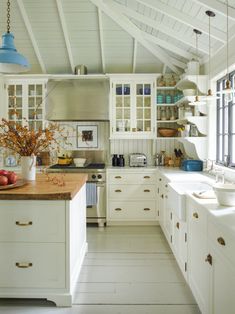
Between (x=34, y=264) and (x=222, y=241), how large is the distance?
1.52m

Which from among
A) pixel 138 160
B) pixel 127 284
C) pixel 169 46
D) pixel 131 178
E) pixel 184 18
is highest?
pixel 169 46

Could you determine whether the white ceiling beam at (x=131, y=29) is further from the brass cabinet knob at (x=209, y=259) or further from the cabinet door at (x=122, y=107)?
the brass cabinet knob at (x=209, y=259)

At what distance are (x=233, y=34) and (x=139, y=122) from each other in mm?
2300

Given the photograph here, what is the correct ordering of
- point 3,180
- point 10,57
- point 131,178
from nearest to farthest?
point 10,57 → point 3,180 → point 131,178

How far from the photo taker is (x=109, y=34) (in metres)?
4.93

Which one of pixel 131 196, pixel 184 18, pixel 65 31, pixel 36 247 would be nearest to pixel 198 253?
pixel 36 247

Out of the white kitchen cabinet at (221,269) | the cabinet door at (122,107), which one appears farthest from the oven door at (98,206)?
the white kitchen cabinet at (221,269)

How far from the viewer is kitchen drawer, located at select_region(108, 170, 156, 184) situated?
501 cm

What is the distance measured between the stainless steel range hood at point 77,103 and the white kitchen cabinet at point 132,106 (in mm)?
152

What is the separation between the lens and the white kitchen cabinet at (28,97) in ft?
17.5

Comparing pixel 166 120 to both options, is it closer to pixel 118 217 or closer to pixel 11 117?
pixel 118 217

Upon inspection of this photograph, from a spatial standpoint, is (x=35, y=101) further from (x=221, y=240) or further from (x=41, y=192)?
(x=221, y=240)

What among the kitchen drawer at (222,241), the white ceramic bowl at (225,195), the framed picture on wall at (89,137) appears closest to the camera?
the kitchen drawer at (222,241)

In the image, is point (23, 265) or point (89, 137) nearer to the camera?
point (23, 265)
